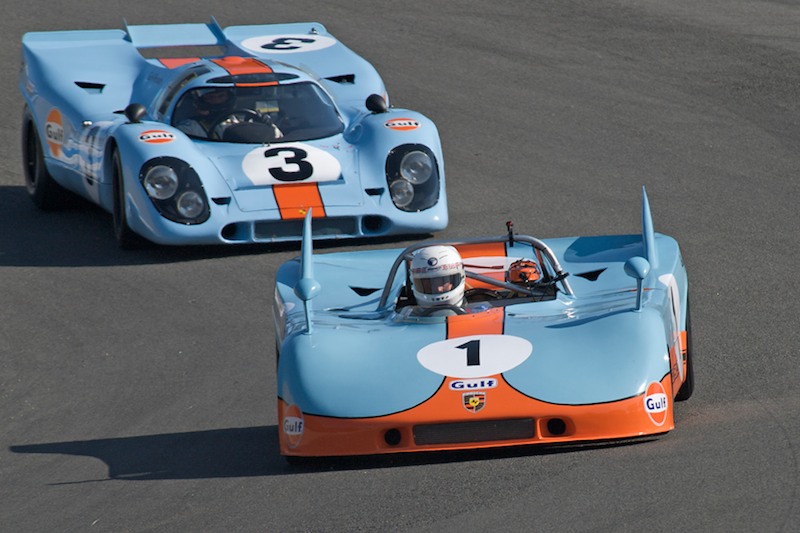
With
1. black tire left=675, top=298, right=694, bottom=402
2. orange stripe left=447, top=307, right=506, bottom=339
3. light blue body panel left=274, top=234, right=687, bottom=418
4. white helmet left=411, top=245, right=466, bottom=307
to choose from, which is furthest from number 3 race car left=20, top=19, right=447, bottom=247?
black tire left=675, top=298, right=694, bottom=402

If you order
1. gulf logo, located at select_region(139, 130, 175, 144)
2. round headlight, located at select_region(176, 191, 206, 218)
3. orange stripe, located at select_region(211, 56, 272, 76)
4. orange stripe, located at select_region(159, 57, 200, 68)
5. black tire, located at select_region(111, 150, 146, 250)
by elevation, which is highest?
orange stripe, located at select_region(211, 56, 272, 76)

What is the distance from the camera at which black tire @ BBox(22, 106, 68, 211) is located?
12.8m

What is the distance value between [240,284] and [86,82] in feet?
10.8

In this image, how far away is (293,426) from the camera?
6.51m

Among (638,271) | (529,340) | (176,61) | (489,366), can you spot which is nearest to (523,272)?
(638,271)

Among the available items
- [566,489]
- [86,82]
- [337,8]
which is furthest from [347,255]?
[337,8]

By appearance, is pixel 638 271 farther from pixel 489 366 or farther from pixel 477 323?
pixel 489 366

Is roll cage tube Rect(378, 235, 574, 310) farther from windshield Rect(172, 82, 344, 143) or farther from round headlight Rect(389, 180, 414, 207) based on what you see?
windshield Rect(172, 82, 344, 143)

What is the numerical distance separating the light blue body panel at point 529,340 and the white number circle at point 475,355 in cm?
4

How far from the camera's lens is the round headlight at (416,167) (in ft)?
36.6

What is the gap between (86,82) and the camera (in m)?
12.7

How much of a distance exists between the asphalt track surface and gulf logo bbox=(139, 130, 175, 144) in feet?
2.77

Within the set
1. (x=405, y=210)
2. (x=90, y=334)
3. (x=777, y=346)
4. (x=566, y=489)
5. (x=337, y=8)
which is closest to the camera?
(x=566, y=489)

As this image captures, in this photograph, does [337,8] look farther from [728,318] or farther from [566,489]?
[566,489]
